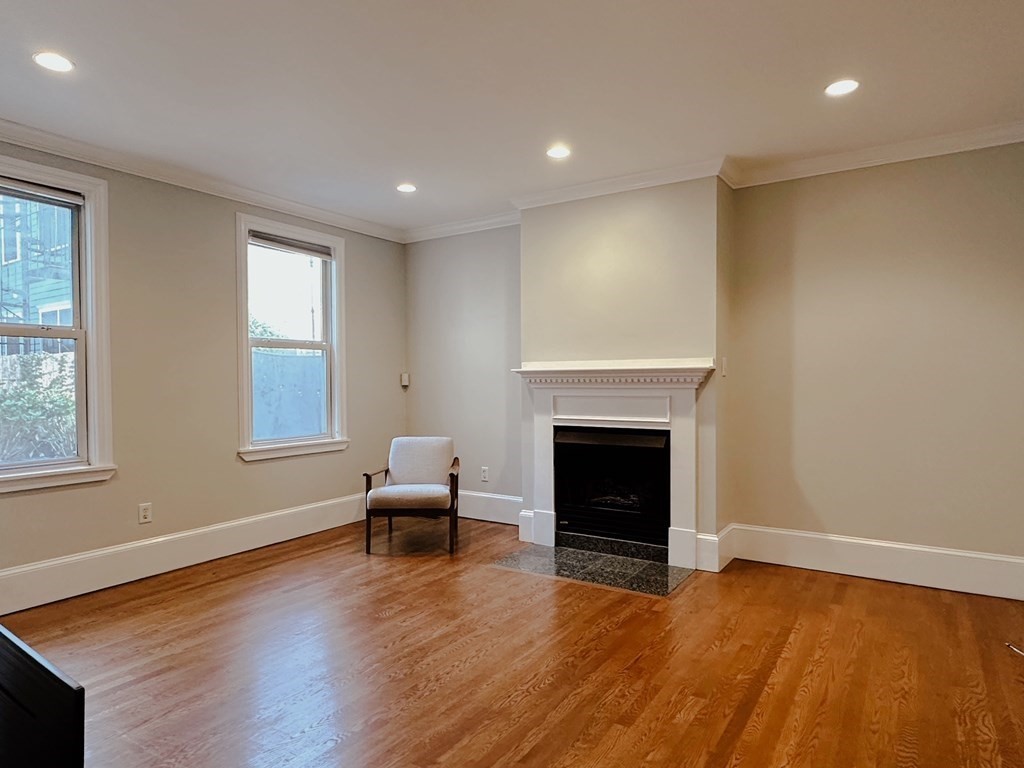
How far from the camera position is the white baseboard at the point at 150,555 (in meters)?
3.33

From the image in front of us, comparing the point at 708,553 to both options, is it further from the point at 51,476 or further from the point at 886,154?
the point at 51,476

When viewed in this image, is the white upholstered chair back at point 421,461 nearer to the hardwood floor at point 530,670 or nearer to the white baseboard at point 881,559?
the hardwood floor at point 530,670

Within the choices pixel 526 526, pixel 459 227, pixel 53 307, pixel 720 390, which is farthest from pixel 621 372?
pixel 53 307

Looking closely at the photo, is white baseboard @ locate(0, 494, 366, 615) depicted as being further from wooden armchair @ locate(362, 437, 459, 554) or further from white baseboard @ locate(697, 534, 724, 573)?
white baseboard @ locate(697, 534, 724, 573)

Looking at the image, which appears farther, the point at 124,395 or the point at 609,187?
the point at 609,187

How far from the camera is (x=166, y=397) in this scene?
4.02 metres

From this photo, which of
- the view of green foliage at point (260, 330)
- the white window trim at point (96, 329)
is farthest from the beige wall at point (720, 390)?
the white window trim at point (96, 329)

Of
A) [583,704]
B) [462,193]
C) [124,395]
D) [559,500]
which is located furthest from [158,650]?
[462,193]

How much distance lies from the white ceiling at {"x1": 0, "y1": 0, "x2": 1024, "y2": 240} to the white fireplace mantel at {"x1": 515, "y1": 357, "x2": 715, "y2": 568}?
1345 mm

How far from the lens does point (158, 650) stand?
9.26ft

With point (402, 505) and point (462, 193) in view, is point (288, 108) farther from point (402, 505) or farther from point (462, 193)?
point (402, 505)

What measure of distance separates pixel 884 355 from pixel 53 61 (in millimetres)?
4571

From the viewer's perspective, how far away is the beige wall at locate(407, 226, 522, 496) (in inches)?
206

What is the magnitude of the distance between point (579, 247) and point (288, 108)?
2166 millimetres
